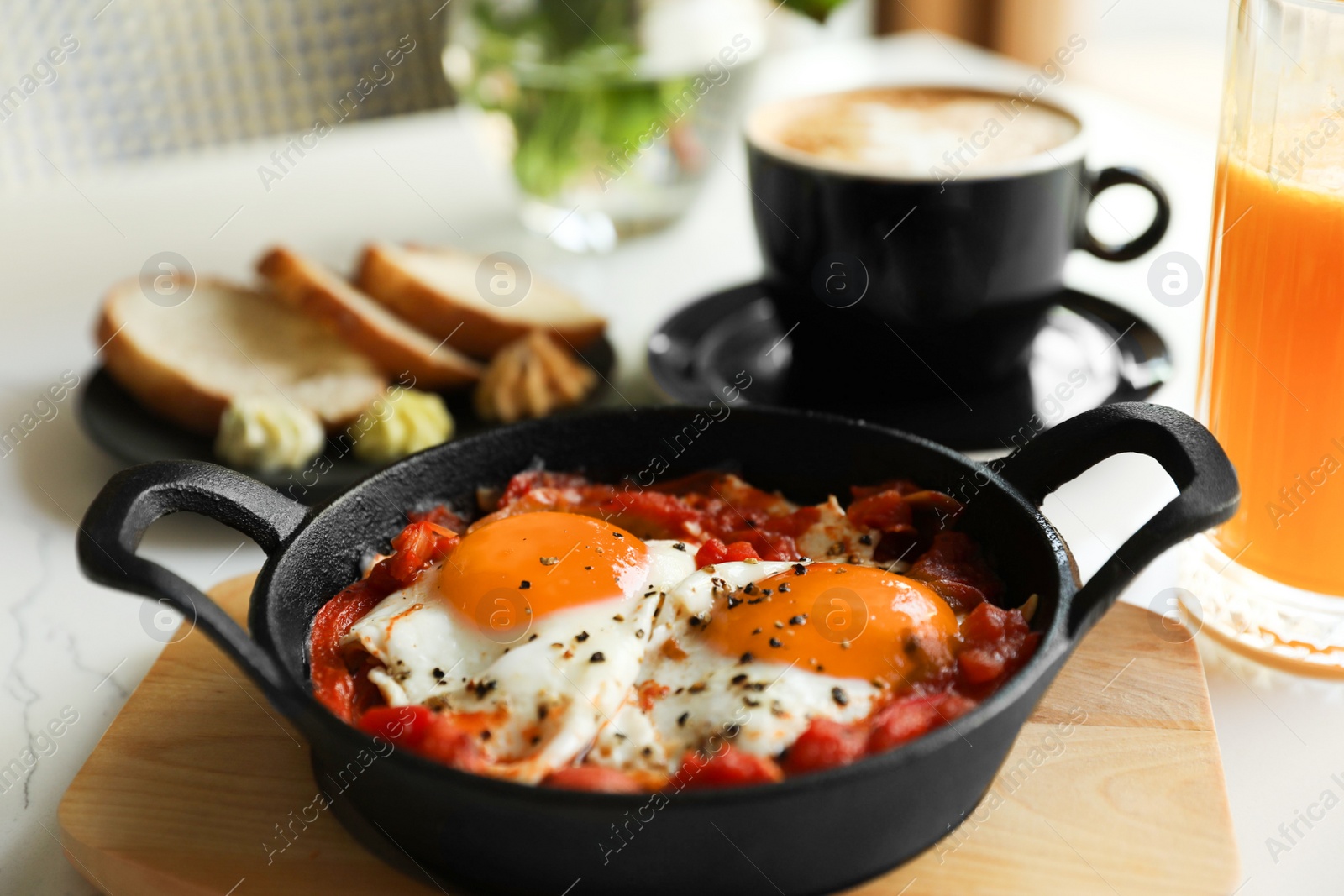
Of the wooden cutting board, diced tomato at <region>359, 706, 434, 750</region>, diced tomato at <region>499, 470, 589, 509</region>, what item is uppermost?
diced tomato at <region>499, 470, 589, 509</region>

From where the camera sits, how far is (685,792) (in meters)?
0.98

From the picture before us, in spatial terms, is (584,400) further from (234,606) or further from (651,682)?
(651,682)

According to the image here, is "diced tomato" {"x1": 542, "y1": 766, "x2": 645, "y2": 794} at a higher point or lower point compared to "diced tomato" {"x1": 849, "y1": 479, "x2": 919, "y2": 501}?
lower

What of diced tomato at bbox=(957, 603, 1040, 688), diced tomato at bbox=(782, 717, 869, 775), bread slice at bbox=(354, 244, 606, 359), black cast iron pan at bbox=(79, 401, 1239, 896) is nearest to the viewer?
black cast iron pan at bbox=(79, 401, 1239, 896)

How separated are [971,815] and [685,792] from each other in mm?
404

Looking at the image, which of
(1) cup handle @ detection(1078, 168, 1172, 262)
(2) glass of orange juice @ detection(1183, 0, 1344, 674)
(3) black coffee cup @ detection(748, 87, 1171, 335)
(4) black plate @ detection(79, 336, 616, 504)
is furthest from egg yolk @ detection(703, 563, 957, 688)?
(1) cup handle @ detection(1078, 168, 1172, 262)

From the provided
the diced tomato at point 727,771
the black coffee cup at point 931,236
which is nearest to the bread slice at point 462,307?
the black coffee cup at point 931,236

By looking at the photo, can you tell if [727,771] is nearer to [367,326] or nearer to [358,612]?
[358,612]

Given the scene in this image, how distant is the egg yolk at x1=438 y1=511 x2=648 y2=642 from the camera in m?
1.30

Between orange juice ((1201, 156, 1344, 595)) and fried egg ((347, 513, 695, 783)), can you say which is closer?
fried egg ((347, 513, 695, 783))

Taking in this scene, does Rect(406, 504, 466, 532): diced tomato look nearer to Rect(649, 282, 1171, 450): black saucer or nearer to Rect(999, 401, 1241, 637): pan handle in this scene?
Rect(649, 282, 1171, 450): black saucer

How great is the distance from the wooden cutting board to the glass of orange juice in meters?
0.17

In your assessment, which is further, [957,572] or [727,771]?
[957,572]

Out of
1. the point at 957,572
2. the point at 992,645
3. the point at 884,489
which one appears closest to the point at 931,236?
the point at 884,489
